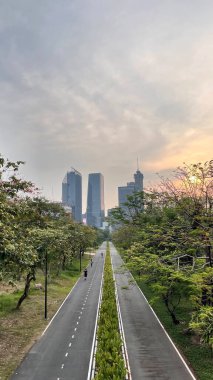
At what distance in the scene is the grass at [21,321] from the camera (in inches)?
861

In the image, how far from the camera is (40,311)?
111ft

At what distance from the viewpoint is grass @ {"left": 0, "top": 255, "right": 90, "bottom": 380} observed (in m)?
21.9

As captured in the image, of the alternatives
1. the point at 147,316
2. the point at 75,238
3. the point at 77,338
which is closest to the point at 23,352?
the point at 77,338

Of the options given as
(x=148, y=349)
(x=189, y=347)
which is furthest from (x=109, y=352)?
(x=189, y=347)

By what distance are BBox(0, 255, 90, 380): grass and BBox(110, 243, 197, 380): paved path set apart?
7585 millimetres

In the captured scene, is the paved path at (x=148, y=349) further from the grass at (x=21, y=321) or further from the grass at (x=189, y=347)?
the grass at (x=21, y=321)

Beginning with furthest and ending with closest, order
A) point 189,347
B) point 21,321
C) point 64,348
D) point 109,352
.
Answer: point 21,321 < point 189,347 < point 64,348 < point 109,352

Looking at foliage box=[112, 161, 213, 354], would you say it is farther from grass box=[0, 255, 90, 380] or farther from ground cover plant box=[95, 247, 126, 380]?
grass box=[0, 255, 90, 380]

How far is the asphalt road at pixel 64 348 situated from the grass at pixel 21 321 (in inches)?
27.2

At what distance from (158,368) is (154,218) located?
20.0 m

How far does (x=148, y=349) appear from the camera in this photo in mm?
23594

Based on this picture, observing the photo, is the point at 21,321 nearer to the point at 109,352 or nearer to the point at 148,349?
the point at 148,349

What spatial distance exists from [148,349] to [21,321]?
13050mm

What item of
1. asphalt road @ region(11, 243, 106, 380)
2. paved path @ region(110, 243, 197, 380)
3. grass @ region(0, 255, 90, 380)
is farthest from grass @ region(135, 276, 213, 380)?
grass @ region(0, 255, 90, 380)
